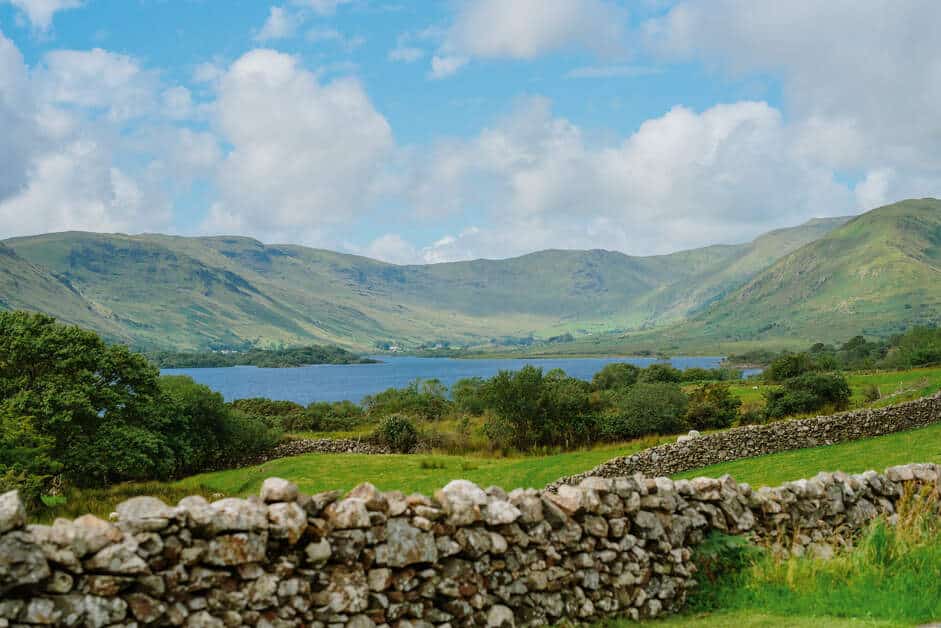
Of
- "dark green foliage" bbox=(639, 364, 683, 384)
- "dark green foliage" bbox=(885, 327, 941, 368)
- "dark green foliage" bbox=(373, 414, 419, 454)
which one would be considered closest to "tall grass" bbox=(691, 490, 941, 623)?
"dark green foliage" bbox=(373, 414, 419, 454)

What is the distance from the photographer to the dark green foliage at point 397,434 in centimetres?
4284

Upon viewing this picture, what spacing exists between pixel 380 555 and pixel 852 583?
222 inches

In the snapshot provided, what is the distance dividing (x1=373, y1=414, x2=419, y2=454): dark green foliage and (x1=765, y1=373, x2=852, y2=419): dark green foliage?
70.0 feet

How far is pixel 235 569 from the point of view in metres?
5.90

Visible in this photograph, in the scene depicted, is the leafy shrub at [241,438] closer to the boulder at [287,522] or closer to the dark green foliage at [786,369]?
the boulder at [287,522]

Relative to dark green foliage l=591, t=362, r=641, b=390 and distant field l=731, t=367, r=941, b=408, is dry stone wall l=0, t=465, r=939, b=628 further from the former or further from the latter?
dark green foliage l=591, t=362, r=641, b=390

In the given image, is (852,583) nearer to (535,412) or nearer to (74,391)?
(74,391)

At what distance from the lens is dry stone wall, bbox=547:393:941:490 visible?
2509 centimetres

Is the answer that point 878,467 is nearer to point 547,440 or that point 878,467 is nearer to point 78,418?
point 547,440

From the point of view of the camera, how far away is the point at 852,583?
7891mm

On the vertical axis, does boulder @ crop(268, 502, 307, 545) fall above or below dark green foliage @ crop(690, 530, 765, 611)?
above

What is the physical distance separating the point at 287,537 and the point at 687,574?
487 centimetres

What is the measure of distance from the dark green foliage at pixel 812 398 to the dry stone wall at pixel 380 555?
29590mm

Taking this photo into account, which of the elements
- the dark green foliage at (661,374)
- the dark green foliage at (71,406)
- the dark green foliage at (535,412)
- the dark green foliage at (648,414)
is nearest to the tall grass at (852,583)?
the dark green foliage at (71,406)
